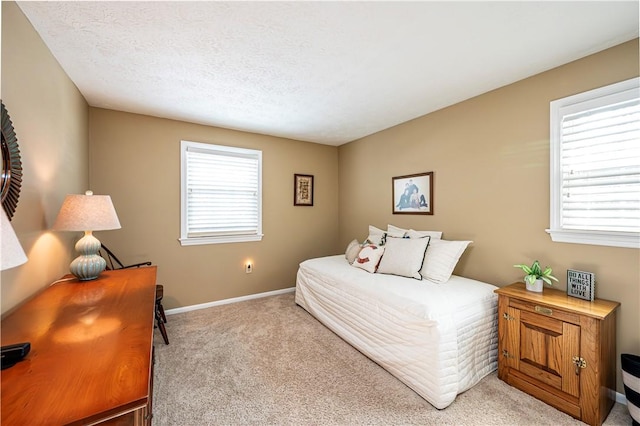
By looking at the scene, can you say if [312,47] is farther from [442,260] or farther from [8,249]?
[442,260]

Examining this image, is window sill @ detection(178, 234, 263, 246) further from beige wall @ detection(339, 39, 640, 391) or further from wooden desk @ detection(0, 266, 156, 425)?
beige wall @ detection(339, 39, 640, 391)

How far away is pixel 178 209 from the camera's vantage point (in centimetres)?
333

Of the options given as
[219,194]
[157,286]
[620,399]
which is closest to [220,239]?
[219,194]

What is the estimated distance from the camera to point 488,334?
6.99 ft

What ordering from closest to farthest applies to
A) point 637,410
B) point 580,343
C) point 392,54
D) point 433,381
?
1. point 637,410
2. point 580,343
3. point 433,381
4. point 392,54

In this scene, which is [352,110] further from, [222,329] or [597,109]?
[222,329]

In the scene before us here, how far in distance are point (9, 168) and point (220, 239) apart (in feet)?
7.75

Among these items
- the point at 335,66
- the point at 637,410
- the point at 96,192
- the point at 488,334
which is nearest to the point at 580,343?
the point at 637,410

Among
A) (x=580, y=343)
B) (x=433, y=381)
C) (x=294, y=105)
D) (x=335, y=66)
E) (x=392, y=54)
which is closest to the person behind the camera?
(x=580, y=343)

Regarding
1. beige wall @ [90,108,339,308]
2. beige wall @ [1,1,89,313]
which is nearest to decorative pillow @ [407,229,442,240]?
beige wall @ [90,108,339,308]

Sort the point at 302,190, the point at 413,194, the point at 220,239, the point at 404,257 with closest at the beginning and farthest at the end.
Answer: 1. the point at 404,257
2. the point at 413,194
3. the point at 220,239
4. the point at 302,190

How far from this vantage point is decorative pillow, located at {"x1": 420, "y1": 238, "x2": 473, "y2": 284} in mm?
2482

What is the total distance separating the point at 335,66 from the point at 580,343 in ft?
8.39

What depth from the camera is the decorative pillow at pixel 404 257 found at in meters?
2.61
